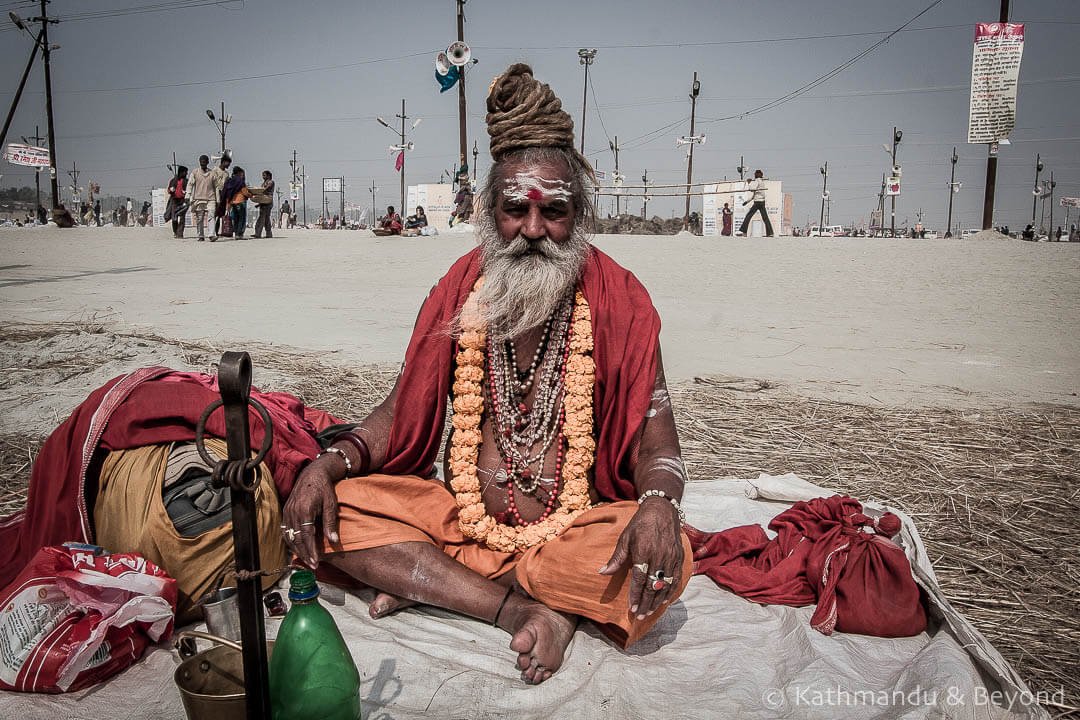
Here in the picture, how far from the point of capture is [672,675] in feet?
7.59

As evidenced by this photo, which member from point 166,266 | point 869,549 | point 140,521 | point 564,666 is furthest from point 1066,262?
point 166,266

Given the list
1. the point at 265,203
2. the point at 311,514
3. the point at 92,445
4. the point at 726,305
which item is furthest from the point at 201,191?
the point at 311,514

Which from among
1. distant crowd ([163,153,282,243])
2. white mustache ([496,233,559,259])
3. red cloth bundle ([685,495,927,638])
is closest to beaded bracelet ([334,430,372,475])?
white mustache ([496,233,559,259])

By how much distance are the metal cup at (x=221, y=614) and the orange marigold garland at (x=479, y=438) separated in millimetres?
895

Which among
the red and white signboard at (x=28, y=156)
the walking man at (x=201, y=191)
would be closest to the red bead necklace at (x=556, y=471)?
the walking man at (x=201, y=191)

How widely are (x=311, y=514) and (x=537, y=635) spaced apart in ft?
2.77

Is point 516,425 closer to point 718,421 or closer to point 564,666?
point 564,666

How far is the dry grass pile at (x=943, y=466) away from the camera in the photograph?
274cm

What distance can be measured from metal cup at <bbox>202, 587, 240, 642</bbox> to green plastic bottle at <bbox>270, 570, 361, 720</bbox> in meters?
0.49

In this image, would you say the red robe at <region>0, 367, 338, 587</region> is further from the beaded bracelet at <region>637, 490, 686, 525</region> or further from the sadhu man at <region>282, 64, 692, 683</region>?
the beaded bracelet at <region>637, 490, 686, 525</region>

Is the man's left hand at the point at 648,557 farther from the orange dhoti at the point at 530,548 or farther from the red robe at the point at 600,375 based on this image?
the red robe at the point at 600,375

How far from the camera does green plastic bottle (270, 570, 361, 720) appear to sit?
1580mm

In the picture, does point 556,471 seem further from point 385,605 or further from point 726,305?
point 726,305

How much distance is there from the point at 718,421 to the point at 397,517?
10.3ft
